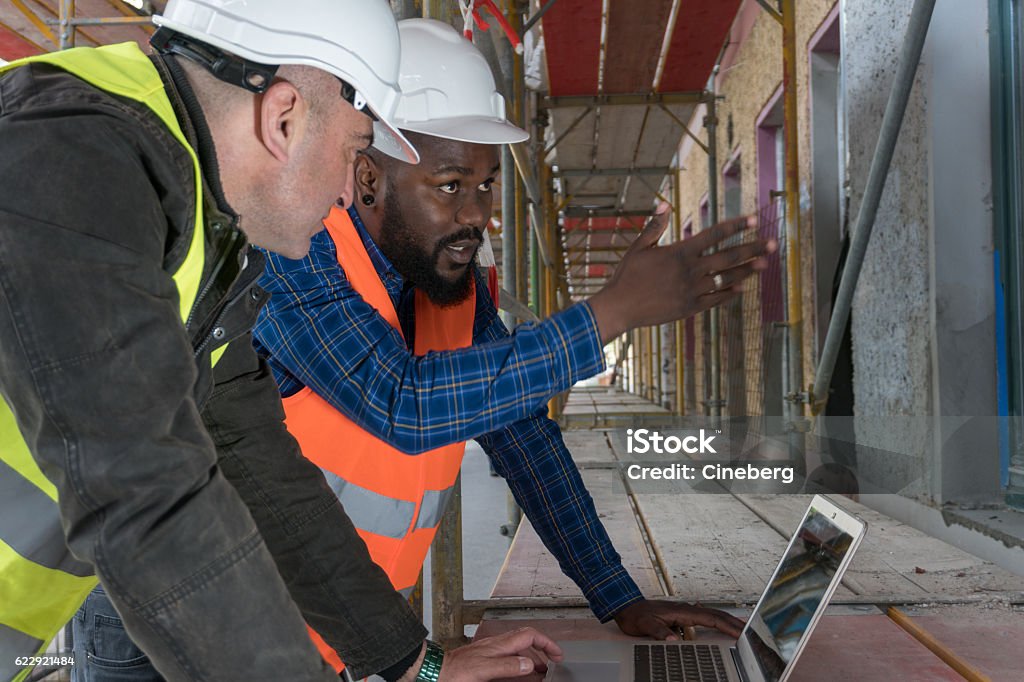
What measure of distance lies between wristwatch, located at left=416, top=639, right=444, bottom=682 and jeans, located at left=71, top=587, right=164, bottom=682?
429mm

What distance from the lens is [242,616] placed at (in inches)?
31.0

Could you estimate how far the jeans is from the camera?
54.9 inches

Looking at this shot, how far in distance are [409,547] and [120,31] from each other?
6892 millimetres

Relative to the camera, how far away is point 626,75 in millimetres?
7332

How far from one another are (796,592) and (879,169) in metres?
2.22

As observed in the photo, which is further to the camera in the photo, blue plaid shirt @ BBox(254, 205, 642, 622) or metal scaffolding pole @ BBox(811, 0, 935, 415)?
metal scaffolding pole @ BBox(811, 0, 935, 415)

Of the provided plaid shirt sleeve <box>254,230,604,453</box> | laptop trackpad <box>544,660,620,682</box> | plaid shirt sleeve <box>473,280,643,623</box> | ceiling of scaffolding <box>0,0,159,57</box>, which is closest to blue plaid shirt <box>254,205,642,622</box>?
plaid shirt sleeve <box>254,230,604,453</box>

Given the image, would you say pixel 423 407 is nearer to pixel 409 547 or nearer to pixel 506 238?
pixel 409 547

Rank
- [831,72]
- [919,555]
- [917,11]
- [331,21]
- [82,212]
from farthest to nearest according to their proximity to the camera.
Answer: [831,72] < [917,11] < [919,555] < [331,21] < [82,212]

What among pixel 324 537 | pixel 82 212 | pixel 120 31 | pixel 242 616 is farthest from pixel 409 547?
pixel 120 31

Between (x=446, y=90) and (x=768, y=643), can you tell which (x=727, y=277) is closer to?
(x=768, y=643)

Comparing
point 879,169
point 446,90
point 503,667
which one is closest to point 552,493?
point 503,667

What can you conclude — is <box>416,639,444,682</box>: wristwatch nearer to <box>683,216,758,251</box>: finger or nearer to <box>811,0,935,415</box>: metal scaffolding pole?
<box>683,216,758,251</box>: finger

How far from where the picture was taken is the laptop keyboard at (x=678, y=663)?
4.99 feet
